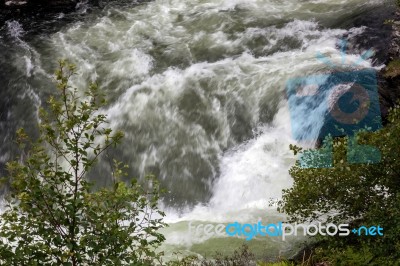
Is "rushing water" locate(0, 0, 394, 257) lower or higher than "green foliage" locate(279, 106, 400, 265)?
higher

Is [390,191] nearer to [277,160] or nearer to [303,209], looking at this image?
[303,209]

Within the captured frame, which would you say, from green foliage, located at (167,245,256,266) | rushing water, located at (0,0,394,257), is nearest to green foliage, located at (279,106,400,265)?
green foliage, located at (167,245,256,266)

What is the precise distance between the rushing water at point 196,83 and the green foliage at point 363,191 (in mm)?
1407

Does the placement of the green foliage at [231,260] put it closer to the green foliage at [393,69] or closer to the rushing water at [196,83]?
the rushing water at [196,83]

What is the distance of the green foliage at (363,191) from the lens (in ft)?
21.8

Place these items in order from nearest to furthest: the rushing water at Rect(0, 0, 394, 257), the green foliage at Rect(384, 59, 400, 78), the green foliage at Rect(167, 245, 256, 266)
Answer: the green foliage at Rect(167, 245, 256, 266) → the rushing water at Rect(0, 0, 394, 257) → the green foliage at Rect(384, 59, 400, 78)

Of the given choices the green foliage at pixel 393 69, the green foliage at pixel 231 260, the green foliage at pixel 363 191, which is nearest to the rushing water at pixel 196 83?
the green foliage at pixel 231 260

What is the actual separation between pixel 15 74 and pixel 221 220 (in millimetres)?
7995

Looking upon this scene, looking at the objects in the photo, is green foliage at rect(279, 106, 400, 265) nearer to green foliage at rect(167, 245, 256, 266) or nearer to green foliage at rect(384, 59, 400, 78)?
green foliage at rect(167, 245, 256, 266)

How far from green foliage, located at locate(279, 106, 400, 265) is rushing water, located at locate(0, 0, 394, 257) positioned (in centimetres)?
141

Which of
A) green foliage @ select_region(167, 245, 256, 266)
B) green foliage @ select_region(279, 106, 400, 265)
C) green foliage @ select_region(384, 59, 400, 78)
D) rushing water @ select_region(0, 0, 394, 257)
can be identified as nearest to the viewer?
green foliage @ select_region(279, 106, 400, 265)

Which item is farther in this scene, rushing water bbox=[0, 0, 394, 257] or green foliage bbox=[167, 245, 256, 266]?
rushing water bbox=[0, 0, 394, 257]

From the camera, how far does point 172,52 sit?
1445cm

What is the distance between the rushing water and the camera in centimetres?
1020
